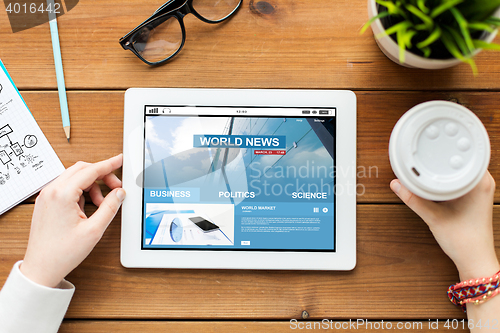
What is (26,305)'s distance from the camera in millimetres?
493

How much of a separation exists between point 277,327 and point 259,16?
60 centimetres

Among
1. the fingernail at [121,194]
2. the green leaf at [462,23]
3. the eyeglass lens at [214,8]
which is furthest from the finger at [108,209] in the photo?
the green leaf at [462,23]

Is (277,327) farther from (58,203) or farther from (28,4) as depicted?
(28,4)

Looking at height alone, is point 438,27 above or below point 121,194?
above

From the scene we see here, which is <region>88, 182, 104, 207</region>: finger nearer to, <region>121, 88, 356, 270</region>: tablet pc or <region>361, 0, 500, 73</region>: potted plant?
<region>121, 88, 356, 270</region>: tablet pc

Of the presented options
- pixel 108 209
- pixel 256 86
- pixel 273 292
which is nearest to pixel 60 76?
pixel 108 209

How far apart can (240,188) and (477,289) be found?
0.44 metres

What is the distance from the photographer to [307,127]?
0.55 metres

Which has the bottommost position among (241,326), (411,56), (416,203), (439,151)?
(241,326)

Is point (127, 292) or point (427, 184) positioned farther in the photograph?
point (127, 292)

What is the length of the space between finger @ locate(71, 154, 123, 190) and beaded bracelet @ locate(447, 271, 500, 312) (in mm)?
664

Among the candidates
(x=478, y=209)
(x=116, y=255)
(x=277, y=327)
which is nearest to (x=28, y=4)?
(x=116, y=255)

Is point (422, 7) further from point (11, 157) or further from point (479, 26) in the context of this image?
point (11, 157)

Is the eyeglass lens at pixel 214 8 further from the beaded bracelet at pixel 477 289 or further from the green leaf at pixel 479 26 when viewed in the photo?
the beaded bracelet at pixel 477 289
